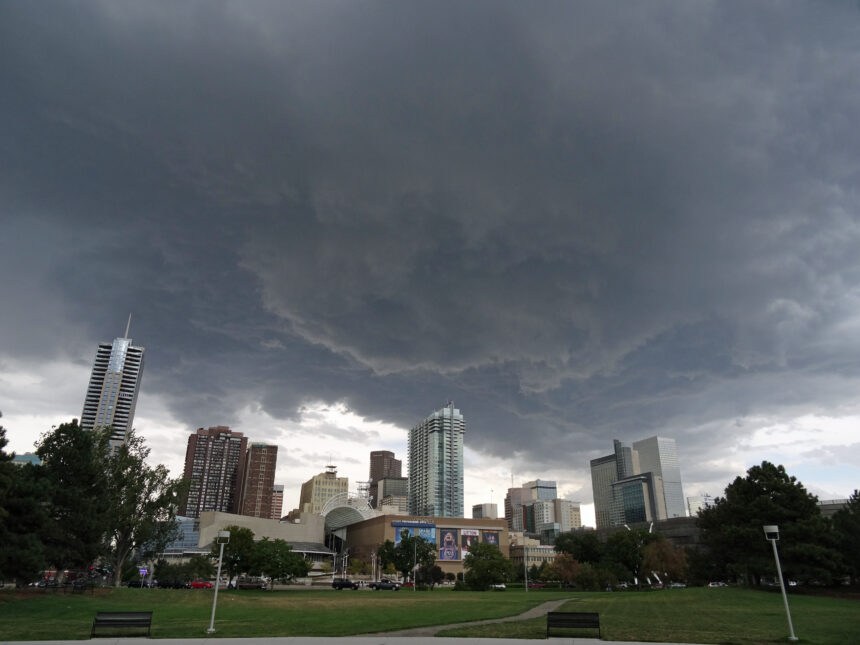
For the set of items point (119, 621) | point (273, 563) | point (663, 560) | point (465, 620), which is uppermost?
point (119, 621)

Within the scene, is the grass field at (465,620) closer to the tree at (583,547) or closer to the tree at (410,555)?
the tree at (583,547)

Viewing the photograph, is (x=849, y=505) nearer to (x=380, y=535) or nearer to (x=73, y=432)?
(x=73, y=432)

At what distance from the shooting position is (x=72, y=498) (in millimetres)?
45250

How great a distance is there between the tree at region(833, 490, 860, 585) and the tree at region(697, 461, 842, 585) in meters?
2.72

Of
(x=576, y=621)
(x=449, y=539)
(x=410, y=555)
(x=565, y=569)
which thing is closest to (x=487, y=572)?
(x=565, y=569)

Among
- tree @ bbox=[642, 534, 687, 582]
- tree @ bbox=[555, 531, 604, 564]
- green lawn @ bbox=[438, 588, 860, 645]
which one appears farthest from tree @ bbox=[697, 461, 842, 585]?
tree @ bbox=[555, 531, 604, 564]

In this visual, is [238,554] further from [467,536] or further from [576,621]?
[467,536]

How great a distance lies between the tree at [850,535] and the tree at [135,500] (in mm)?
72027

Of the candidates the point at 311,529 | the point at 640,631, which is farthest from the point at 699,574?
the point at 311,529

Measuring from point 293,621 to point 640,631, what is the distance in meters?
16.7

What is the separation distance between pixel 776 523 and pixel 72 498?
64.6 m

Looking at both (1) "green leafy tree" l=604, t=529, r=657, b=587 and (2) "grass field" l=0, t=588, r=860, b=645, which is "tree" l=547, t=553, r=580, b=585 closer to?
(1) "green leafy tree" l=604, t=529, r=657, b=587

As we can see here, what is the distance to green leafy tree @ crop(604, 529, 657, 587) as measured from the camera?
90250mm

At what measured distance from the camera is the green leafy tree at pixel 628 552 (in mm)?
90250
